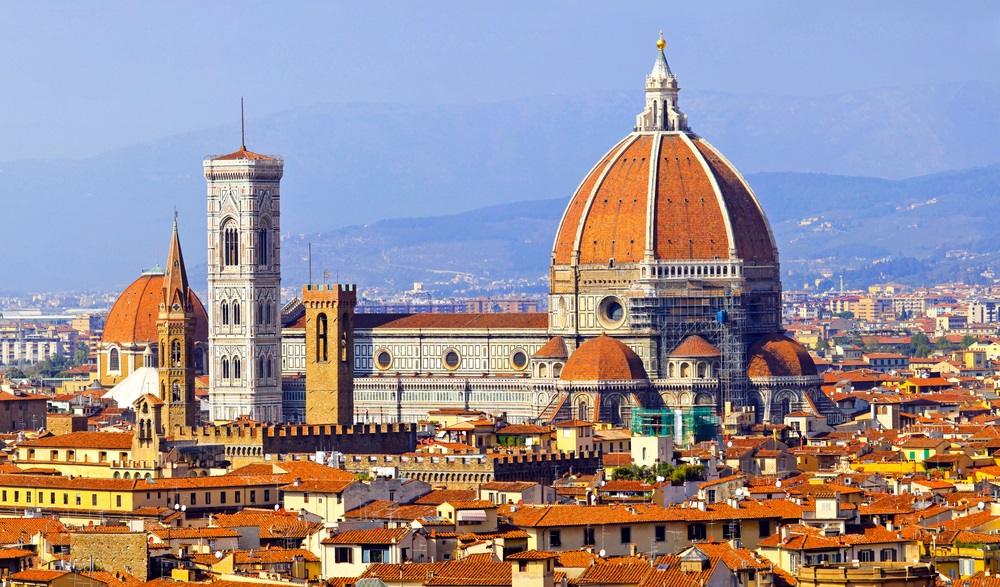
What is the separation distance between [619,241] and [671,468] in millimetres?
51133

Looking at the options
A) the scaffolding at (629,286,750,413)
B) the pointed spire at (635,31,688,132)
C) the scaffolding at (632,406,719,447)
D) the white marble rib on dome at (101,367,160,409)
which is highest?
the pointed spire at (635,31,688,132)

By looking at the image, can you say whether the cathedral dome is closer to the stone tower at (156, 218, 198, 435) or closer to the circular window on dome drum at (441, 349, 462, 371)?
the circular window on dome drum at (441, 349, 462, 371)

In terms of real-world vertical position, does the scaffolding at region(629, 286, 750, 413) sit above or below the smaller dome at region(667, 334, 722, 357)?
above

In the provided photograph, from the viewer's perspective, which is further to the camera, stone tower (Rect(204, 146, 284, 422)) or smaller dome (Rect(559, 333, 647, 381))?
stone tower (Rect(204, 146, 284, 422))

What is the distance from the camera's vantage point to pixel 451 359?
429ft

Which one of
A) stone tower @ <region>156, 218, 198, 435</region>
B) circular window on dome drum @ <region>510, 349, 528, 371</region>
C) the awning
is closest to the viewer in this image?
the awning

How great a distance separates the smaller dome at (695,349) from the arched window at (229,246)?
17676 mm

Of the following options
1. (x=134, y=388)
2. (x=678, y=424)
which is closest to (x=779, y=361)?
(x=678, y=424)

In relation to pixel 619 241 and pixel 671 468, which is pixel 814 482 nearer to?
pixel 671 468

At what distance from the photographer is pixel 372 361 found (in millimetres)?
131125

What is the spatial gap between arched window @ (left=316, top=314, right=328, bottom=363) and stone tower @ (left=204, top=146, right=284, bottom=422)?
21.7 metres

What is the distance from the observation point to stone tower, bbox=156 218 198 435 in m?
94.4

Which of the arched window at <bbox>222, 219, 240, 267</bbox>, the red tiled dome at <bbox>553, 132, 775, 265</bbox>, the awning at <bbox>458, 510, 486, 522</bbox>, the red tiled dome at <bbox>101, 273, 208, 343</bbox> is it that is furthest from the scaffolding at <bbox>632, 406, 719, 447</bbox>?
the awning at <bbox>458, 510, 486, 522</bbox>

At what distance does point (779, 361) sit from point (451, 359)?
14547 millimetres
